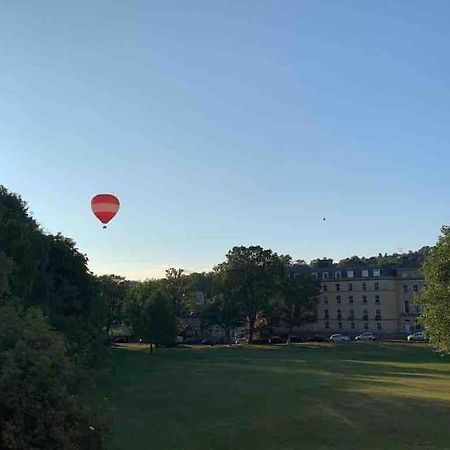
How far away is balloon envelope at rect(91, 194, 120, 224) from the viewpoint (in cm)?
3178

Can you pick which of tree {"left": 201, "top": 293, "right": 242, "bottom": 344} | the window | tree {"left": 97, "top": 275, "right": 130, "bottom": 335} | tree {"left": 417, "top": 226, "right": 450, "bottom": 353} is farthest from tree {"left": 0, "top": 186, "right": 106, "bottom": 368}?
the window

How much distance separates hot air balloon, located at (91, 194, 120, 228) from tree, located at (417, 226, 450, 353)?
21734 mm

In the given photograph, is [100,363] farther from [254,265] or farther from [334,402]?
[254,265]

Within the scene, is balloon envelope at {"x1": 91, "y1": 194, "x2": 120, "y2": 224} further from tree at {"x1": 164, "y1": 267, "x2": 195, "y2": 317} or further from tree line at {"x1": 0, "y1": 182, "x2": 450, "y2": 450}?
tree at {"x1": 164, "y1": 267, "x2": 195, "y2": 317}

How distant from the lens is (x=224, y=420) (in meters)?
26.1

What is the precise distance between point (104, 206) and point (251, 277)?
245ft

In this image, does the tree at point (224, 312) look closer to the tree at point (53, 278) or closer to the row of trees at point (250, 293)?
the row of trees at point (250, 293)

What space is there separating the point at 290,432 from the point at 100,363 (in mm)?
20702

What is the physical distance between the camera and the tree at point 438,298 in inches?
1606

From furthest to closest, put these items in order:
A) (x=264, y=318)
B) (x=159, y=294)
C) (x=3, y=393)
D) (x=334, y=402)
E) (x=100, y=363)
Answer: (x=264, y=318)
(x=159, y=294)
(x=100, y=363)
(x=334, y=402)
(x=3, y=393)

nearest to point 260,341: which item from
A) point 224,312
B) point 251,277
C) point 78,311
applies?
point 224,312

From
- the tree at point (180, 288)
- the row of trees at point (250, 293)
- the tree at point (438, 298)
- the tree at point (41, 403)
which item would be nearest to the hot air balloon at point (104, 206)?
the tree at point (41, 403)

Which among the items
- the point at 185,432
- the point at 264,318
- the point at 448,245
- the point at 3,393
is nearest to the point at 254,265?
the point at 264,318

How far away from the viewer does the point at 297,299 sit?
10862cm
